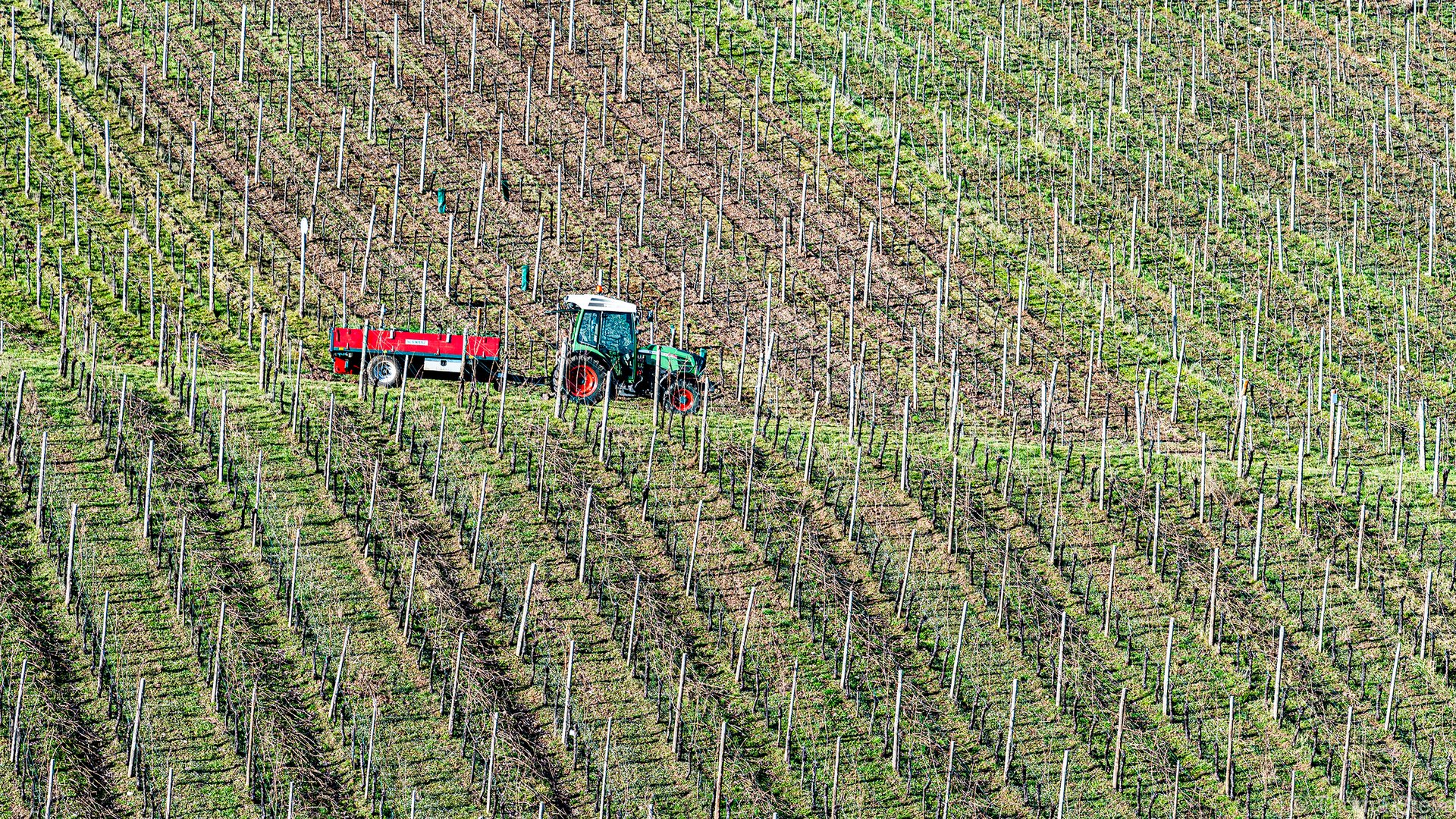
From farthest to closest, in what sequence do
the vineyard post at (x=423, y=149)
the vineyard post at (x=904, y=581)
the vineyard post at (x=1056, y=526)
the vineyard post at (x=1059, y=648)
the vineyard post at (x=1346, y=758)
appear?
the vineyard post at (x=423, y=149)
the vineyard post at (x=1056, y=526)
the vineyard post at (x=904, y=581)
the vineyard post at (x=1059, y=648)
the vineyard post at (x=1346, y=758)

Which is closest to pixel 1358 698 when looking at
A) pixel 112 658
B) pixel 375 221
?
pixel 112 658

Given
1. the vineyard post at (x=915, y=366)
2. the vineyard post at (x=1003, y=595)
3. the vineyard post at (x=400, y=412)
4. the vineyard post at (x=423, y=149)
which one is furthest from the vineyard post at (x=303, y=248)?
the vineyard post at (x=1003, y=595)

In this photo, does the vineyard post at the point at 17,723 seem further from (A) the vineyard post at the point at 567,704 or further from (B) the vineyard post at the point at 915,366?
(B) the vineyard post at the point at 915,366

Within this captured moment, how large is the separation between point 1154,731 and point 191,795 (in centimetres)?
904

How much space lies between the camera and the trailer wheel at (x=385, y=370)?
1012 inches

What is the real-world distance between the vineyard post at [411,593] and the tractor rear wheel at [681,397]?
13.7ft

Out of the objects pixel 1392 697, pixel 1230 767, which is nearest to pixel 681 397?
pixel 1230 767

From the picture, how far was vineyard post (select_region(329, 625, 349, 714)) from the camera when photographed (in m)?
20.6

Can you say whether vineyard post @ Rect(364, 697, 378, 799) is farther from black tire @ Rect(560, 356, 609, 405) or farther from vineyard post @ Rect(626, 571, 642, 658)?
black tire @ Rect(560, 356, 609, 405)

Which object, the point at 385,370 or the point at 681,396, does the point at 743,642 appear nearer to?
the point at 681,396

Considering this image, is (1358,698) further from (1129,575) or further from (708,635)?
(708,635)

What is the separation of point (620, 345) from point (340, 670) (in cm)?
685

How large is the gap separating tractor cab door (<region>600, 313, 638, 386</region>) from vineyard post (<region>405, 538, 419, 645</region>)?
13.8 ft

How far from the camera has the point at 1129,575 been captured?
23.9 metres
